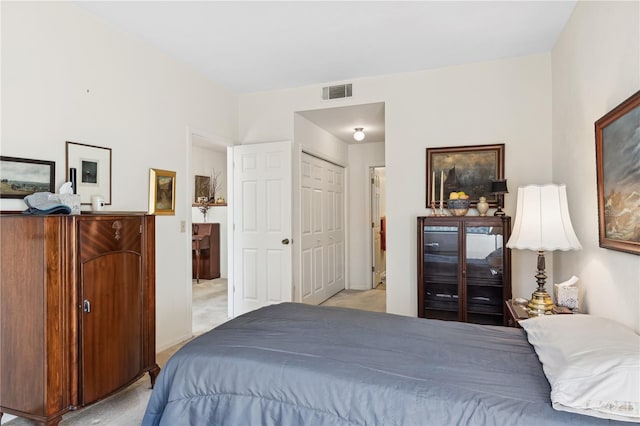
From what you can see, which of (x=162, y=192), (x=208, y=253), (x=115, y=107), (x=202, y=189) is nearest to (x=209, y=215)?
(x=202, y=189)

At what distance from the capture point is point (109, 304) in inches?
89.9

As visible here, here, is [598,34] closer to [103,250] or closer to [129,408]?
[103,250]

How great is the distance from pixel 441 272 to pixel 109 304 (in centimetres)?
271

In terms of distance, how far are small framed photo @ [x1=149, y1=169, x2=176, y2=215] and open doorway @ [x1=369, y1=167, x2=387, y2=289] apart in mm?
3568

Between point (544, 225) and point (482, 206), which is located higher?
point (482, 206)

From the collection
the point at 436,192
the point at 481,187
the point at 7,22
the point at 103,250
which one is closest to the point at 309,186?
the point at 436,192

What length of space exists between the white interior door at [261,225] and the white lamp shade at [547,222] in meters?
2.60

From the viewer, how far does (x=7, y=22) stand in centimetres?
225

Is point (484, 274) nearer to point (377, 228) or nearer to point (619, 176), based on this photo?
point (619, 176)

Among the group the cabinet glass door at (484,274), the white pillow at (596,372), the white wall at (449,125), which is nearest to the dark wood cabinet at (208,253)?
the white wall at (449,125)

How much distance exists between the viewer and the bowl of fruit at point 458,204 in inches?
140

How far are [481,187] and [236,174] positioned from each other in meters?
2.77

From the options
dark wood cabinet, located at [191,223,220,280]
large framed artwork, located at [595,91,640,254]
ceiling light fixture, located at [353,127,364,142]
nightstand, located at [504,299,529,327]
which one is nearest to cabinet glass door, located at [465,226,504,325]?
nightstand, located at [504,299,529,327]

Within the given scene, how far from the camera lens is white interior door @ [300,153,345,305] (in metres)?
4.81
